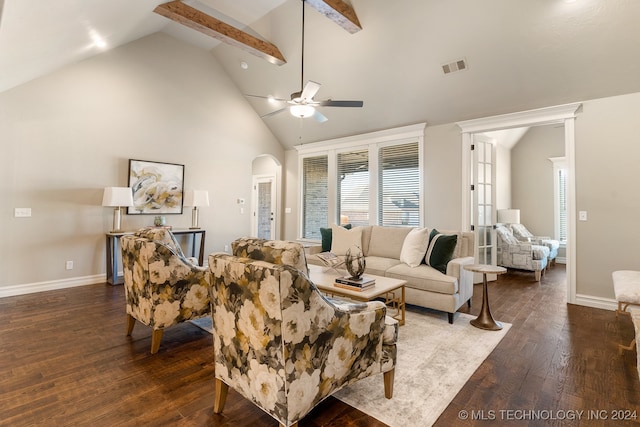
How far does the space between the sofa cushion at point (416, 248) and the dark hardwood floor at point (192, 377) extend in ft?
2.36

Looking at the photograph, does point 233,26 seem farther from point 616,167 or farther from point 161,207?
point 616,167

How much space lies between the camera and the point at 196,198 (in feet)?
18.2

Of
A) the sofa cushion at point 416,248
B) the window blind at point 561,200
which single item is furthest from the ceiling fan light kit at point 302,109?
the window blind at point 561,200

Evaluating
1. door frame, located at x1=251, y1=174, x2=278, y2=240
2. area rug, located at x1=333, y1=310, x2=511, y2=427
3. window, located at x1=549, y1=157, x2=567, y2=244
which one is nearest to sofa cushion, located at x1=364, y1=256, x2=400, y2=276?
area rug, located at x1=333, y1=310, x2=511, y2=427

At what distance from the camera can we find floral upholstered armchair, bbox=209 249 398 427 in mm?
1355

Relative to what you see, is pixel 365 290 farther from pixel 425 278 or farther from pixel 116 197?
pixel 116 197

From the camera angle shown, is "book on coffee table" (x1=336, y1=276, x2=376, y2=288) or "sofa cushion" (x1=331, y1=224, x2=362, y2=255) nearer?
"book on coffee table" (x1=336, y1=276, x2=376, y2=288)

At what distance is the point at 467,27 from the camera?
3643mm

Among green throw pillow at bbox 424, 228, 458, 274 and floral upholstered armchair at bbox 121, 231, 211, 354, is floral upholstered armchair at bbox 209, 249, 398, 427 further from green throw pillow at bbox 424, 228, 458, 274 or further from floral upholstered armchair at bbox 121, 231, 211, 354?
green throw pillow at bbox 424, 228, 458, 274

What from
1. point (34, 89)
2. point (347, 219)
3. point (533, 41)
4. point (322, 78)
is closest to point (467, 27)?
point (533, 41)

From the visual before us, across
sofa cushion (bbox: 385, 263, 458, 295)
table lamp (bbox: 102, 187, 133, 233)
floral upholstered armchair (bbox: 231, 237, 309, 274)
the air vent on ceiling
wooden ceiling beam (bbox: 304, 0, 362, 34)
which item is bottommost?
sofa cushion (bbox: 385, 263, 458, 295)

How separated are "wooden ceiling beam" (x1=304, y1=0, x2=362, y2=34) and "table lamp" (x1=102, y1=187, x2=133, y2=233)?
3.67 metres

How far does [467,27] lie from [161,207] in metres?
5.32

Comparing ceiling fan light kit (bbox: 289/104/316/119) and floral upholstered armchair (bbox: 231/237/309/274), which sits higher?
ceiling fan light kit (bbox: 289/104/316/119)
